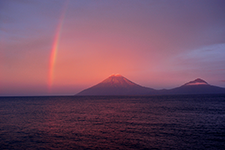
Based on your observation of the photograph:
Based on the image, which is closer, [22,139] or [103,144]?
[103,144]

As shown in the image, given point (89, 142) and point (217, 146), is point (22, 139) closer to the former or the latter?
point (89, 142)

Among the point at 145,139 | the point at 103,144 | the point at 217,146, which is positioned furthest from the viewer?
the point at 145,139

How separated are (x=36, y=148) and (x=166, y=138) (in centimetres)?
1303

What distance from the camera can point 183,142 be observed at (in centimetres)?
1819

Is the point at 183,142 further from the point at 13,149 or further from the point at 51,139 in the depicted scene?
the point at 13,149

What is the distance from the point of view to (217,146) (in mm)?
16734

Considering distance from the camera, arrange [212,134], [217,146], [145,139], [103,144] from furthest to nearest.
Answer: [212,134] < [145,139] < [103,144] < [217,146]

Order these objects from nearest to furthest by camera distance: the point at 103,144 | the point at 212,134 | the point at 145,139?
1. the point at 103,144
2. the point at 145,139
3. the point at 212,134

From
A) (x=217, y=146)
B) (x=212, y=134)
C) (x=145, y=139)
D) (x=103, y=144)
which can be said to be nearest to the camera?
(x=217, y=146)

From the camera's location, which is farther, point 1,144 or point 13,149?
point 1,144

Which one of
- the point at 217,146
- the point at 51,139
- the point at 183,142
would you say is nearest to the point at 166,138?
the point at 183,142

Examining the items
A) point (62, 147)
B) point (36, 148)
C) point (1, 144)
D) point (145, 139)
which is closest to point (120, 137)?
point (145, 139)

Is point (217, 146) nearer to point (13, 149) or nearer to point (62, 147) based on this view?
point (62, 147)

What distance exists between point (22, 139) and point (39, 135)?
6.86 feet
